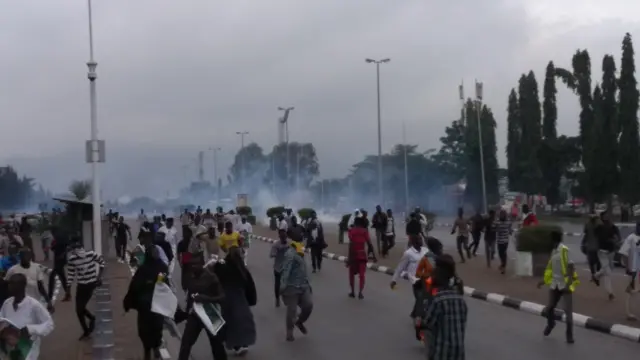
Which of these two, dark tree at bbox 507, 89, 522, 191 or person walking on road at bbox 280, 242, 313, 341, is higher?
dark tree at bbox 507, 89, 522, 191

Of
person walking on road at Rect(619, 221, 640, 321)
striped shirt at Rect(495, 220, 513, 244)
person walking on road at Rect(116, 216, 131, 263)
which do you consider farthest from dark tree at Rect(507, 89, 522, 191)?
person walking on road at Rect(619, 221, 640, 321)

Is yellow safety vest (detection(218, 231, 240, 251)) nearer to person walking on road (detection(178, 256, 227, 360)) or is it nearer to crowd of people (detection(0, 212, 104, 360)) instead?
crowd of people (detection(0, 212, 104, 360))

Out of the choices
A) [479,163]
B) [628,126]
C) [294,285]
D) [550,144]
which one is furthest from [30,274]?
[479,163]

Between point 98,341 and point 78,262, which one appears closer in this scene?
point 98,341

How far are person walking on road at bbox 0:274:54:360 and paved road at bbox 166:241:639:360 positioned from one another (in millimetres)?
3942

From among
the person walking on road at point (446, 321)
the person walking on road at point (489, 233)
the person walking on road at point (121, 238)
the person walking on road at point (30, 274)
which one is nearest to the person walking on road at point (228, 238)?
the person walking on road at point (30, 274)

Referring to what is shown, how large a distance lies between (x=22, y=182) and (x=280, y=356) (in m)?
96.9

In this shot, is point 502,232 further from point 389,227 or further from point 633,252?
point 389,227

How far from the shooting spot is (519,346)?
40.3 ft

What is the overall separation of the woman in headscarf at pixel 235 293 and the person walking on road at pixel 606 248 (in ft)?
26.0

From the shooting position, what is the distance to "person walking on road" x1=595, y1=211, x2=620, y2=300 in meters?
16.3

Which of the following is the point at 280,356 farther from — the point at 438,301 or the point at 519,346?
the point at 438,301

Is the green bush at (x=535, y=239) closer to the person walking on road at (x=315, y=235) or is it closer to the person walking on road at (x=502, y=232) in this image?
the person walking on road at (x=502, y=232)

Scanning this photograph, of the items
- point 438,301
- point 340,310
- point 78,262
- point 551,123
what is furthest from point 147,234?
point 551,123
